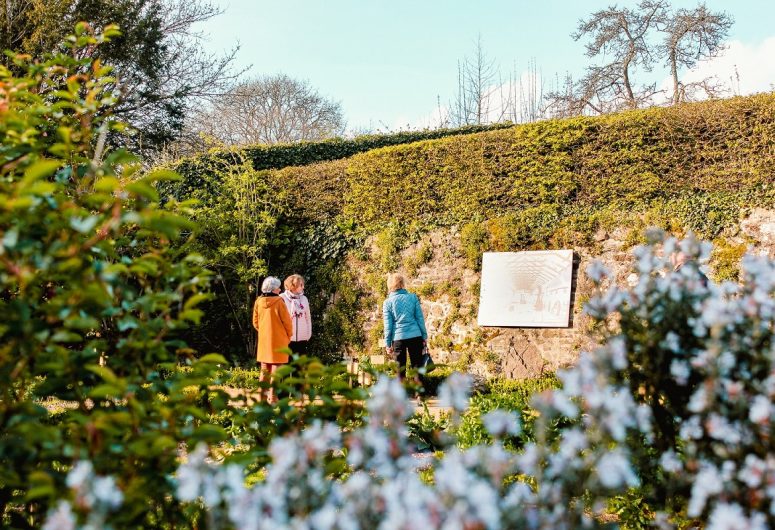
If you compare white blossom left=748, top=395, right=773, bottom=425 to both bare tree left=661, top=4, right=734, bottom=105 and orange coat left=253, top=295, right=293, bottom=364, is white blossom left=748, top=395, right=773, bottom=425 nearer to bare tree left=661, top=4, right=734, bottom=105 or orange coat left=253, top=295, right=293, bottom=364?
orange coat left=253, top=295, right=293, bottom=364

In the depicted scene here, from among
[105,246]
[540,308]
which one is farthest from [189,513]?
[540,308]

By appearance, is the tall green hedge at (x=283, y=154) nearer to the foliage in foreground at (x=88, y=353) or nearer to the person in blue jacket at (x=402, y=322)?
the person in blue jacket at (x=402, y=322)

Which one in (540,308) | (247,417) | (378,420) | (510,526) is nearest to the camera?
(510,526)

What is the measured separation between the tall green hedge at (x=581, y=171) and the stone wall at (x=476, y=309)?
0.40 m

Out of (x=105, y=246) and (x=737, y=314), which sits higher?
(x=105, y=246)

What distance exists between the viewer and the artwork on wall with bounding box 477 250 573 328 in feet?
29.3

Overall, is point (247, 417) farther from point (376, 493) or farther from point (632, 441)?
point (632, 441)

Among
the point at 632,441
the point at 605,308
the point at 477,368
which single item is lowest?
the point at 477,368

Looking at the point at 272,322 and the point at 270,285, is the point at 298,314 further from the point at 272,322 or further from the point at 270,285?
the point at 270,285

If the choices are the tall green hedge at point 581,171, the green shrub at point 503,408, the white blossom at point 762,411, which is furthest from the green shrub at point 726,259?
the white blossom at point 762,411

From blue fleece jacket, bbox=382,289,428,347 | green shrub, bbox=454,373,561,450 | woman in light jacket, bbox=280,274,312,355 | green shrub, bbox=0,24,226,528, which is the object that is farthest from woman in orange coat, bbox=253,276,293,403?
green shrub, bbox=0,24,226,528

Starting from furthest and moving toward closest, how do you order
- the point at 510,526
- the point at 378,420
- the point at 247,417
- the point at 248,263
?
the point at 248,263
the point at 247,417
the point at 378,420
the point at 510,526

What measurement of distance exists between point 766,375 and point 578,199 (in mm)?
7513

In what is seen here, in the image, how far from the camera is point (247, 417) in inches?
86.5
